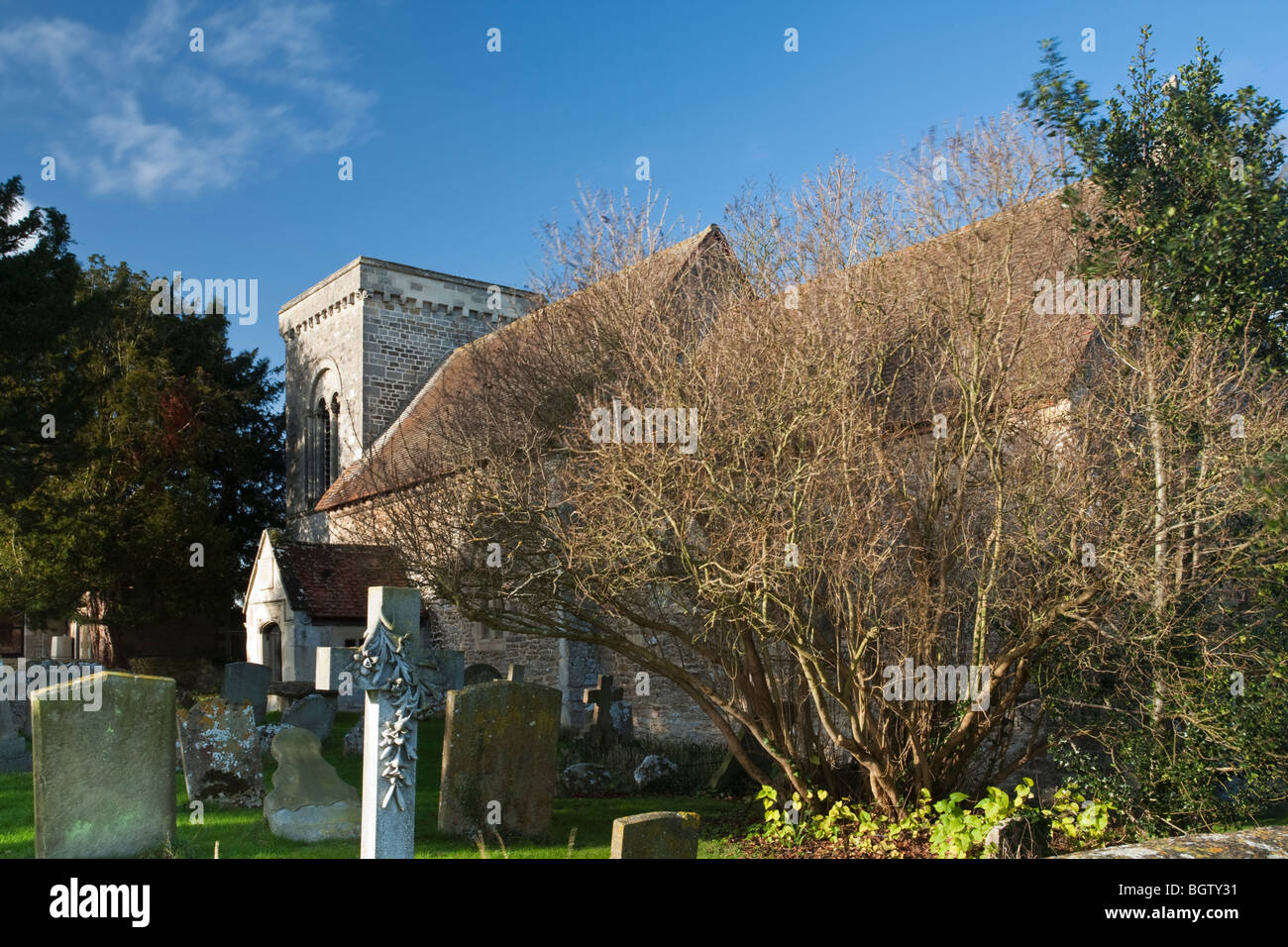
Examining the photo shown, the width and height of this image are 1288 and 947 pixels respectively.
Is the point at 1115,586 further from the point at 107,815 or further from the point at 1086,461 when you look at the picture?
the point at 107,815

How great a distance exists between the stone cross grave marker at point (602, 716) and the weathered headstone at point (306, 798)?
249 inches

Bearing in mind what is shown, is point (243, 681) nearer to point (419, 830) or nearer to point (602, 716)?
point (602, 716)

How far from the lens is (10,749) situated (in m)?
12.6

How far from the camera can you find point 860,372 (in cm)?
989

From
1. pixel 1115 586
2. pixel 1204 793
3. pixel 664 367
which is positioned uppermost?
pixel 664 367

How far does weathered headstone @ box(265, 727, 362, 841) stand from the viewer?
863cm

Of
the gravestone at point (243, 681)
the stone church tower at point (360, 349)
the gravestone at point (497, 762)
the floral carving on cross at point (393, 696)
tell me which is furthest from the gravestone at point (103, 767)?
the stone church tower at point (360, 349)

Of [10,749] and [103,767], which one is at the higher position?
[103,767]

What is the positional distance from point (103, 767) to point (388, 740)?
2.11 metres

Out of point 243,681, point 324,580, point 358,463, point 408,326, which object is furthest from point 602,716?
point 408,326

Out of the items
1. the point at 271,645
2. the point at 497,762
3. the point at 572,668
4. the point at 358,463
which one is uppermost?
the point at 358,463

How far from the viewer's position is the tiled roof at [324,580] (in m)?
21.2

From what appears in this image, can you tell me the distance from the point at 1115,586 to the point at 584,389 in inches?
253
